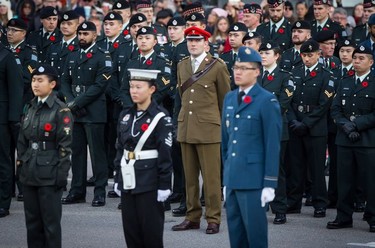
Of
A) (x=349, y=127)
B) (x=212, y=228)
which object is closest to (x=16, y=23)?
(x=212, y=228)

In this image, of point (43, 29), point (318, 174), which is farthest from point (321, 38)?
point (43, 29)

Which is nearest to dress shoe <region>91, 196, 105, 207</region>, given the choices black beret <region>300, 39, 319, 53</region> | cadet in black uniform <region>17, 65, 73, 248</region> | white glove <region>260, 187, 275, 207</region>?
black beret <region>300, 39, 319, 53</region>

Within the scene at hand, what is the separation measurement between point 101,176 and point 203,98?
2365 millimetres

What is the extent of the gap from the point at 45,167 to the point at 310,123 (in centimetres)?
418

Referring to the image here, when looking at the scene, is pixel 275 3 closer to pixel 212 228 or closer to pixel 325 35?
pixel 325 35

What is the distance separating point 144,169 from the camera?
Result: 360 inches

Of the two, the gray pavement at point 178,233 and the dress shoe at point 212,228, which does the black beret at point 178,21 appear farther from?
the dress shoe at point 212,228

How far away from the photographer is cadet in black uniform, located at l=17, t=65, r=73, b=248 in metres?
9.70

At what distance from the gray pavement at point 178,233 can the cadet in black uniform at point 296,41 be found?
7.25 ft

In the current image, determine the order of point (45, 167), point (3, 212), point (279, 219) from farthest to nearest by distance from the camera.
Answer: point (3, 212) < point (279, 219) < point (45, 167)

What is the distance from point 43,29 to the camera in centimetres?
1579

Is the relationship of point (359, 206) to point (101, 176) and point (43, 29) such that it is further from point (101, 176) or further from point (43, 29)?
point (43, 29)

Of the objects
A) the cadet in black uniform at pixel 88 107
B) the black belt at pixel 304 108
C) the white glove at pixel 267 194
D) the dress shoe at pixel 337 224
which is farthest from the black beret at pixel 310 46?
the white glove at pixel 267 194

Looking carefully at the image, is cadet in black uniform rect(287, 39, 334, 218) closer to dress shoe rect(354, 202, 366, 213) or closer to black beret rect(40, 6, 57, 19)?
dress shoe rect(354, 202, 366, 213)
